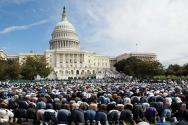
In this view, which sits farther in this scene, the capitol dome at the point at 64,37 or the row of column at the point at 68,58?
the capitol dome at the point at 64,37

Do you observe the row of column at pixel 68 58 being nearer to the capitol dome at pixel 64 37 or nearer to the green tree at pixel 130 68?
the capitol dome at pixel 64 37

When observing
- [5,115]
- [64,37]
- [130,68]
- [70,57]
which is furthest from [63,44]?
[5,115]

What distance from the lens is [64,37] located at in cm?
12769

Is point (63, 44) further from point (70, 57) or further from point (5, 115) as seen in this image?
point (5, 115)

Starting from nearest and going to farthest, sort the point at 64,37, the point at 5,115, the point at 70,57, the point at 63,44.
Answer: the point at 5,115 → the point at 70,57 → the point at 63,44 → the point at 64,37

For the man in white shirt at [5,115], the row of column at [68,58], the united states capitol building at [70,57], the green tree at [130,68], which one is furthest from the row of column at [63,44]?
the man in white shirt at [5,115]

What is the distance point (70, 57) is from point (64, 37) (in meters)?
18.9

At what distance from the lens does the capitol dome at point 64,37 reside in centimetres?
12707

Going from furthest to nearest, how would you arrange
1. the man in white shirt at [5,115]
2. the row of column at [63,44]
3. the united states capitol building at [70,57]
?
the row of column at [63,44], the united states capitol building at [70,57], the man in white shirt at [5,115]

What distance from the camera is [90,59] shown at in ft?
411

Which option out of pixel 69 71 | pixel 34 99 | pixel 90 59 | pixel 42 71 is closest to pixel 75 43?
pixel 90 59

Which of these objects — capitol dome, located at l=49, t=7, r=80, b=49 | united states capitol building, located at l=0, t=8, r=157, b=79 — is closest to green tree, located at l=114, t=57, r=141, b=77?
united states capitol building, located at l=0, t=8, r=157, b=79

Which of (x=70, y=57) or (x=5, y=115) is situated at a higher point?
(x=70, y=57)

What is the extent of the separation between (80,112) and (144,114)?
468cm
